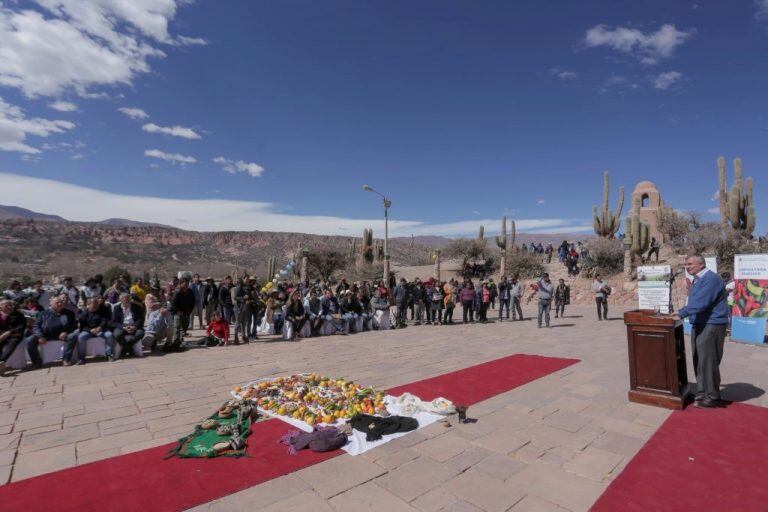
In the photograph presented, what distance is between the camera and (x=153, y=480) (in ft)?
11.1

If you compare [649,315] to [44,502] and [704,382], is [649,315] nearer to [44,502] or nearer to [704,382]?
[704,382]

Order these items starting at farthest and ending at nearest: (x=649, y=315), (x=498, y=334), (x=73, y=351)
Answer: (x=498, y=334) → (x=73, y=351) → (x=649, y=315)

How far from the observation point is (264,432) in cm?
443

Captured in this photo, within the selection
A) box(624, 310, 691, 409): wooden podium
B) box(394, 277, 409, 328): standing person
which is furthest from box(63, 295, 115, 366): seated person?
box(624, 310, 691, 409): wooden podium

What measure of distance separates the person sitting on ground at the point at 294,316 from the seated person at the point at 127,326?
135 inches

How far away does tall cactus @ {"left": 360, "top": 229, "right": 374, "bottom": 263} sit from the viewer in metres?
35.8

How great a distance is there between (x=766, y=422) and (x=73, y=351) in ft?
35.3

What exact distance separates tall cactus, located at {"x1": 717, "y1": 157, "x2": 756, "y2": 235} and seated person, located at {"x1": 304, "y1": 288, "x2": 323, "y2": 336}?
23693mm

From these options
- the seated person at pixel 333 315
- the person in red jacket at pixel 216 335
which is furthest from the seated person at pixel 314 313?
the person in red jacket at pixel 216 335

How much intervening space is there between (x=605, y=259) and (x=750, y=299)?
50.4 ft

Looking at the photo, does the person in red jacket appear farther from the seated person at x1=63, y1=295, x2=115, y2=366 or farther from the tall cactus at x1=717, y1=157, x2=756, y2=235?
the tall cactus at x1=717, y1=157, x2=756, y2=235

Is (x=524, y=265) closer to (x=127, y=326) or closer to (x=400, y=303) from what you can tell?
A: (x=400, y=303)

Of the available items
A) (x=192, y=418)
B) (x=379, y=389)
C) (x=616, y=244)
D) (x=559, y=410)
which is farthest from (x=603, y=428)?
(x=616, y=244)

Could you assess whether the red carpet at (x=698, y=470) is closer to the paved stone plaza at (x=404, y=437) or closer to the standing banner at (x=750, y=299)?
the paved stone plaza at (x=404, y=437)
